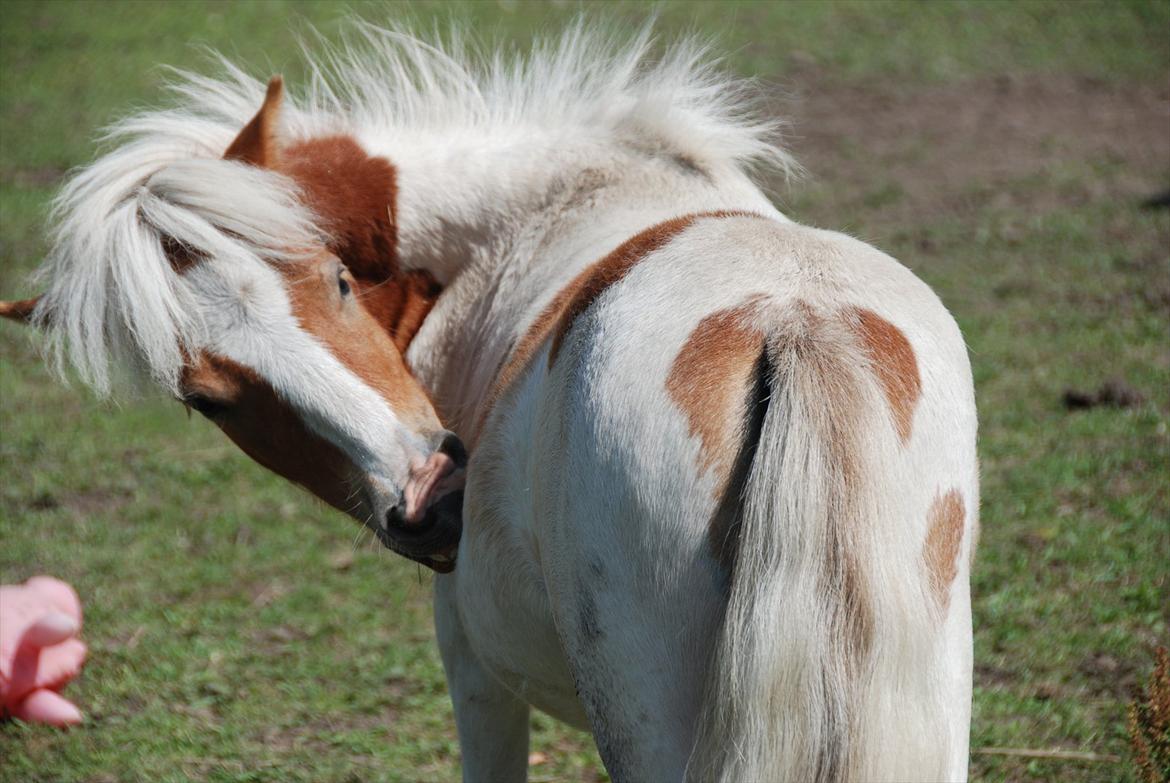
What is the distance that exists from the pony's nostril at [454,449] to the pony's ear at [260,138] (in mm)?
795

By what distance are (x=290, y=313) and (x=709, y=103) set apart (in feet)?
3.90

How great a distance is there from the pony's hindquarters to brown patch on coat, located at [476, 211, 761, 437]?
0.42 metres

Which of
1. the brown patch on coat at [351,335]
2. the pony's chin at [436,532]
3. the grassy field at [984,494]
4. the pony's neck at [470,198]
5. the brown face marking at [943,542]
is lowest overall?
the grassy field at [984,494]

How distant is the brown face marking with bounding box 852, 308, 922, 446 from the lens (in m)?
1.70

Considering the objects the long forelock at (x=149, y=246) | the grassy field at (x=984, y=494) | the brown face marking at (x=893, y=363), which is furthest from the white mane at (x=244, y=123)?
the brown face marking at (x=893, y=363)

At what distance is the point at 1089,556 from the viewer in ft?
14.3

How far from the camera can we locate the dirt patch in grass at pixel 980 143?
8.25 metres

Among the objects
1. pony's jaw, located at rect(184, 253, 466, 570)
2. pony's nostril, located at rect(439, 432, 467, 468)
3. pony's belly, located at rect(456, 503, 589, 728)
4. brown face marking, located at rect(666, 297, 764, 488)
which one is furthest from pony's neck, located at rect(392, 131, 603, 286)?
brown face marking, located at rect(666, 297, 764, 488)

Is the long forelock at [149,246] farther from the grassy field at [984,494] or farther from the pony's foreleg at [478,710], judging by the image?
the pony's foreleg at [478,710]

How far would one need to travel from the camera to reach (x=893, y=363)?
174cm

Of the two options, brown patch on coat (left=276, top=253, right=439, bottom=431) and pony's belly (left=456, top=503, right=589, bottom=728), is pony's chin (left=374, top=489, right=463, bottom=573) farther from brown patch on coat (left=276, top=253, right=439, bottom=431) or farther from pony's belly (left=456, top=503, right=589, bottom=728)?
brown patch on coat (left=276, top=253, right=439, bottom=431)

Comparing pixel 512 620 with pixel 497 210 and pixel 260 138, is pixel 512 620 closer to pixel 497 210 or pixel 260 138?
pixel 497 210

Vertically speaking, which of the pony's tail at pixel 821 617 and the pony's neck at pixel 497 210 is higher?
the pony's neck at pixel 497 210

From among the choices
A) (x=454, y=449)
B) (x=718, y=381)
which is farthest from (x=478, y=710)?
(x=718, y=381)
